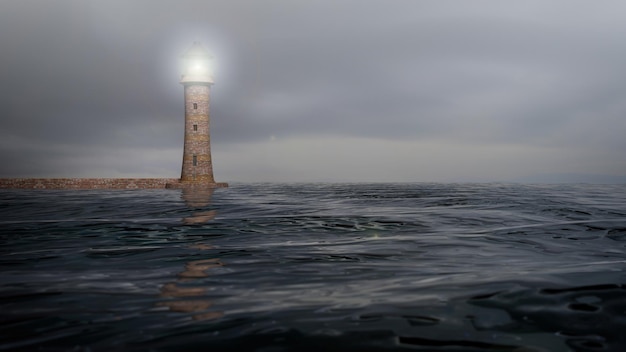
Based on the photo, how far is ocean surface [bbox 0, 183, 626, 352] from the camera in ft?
12.2

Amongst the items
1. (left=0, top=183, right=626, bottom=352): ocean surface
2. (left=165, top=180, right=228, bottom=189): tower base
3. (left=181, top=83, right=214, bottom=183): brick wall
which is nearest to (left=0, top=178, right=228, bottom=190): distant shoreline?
(left=165, top=180, right=228, bottom=189): tower base

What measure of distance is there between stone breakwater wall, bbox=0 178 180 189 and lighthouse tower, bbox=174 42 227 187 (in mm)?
3884

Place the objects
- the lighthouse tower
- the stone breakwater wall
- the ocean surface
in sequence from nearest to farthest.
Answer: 1. the ocean surface
2. the lighthouse tower
3. the stone breakwater wall

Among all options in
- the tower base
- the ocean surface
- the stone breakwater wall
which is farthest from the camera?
the stone breakwater wall

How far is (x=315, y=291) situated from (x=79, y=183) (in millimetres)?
43521

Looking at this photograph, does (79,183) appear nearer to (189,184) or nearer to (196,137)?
(189,184)

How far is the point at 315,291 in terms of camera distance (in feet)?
17.5

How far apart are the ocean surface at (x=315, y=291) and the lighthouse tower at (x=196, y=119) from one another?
29011 millimetres

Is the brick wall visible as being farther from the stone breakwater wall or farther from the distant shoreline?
the stone breakwater wall

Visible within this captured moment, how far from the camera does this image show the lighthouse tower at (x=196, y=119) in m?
40.1

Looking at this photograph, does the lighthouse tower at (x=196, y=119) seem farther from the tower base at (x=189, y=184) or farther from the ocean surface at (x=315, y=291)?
the ocean surface at (x=315, y=291)

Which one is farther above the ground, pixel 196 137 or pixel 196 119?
pixel 196 119

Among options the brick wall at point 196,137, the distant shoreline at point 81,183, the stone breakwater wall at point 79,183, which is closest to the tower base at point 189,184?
the brick wall at point 196,137

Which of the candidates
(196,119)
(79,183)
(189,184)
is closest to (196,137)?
(196,119)
